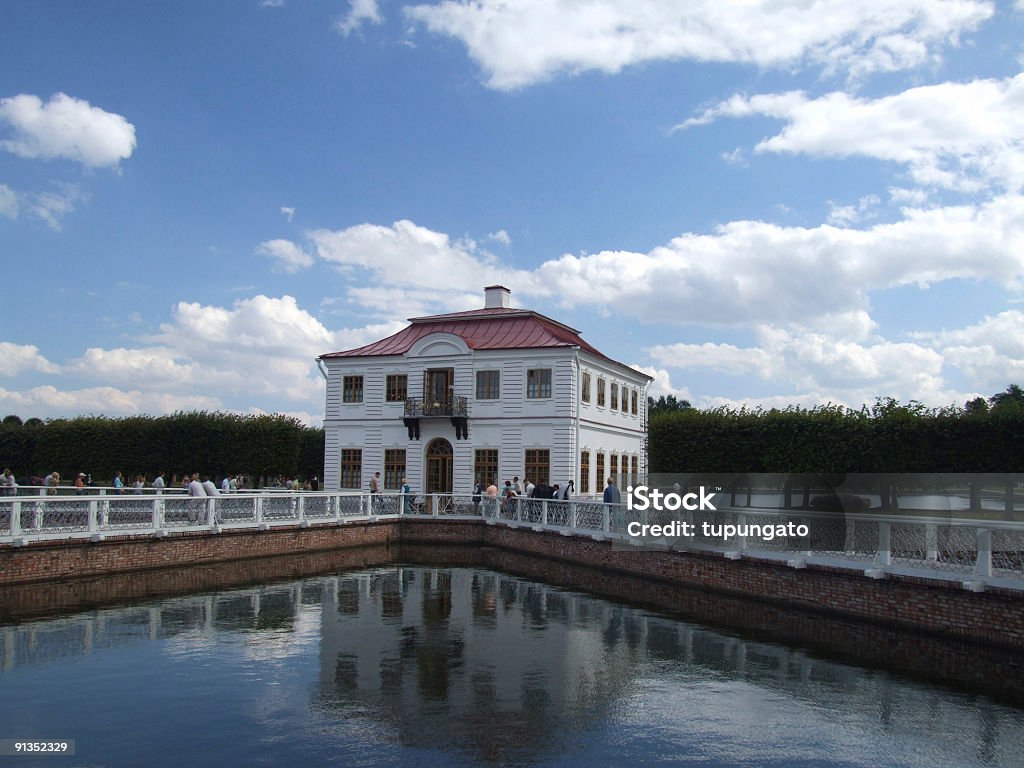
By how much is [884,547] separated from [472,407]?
2222 cm

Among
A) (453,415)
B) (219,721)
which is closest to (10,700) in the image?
(219,721)

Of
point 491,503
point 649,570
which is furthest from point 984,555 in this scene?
point 491,503

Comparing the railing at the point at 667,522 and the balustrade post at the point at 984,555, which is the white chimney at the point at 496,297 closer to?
the railing at the point at 667,522

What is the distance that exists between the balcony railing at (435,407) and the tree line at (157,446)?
16.1 meters

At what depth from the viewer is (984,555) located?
13.5m

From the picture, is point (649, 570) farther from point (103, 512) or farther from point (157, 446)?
point (157, 446)

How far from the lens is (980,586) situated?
526 inches

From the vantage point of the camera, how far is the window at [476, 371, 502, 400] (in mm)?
35719

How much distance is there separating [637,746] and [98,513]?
50.3 feet

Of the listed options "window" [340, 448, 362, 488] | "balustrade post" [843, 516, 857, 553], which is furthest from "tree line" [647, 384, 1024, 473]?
"balustrade post" [843, 516, 857, 553]

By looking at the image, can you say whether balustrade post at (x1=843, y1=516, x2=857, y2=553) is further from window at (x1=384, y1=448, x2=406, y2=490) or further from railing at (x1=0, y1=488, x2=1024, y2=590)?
window at (x1=384, y1=448, x2=406, y2=490)

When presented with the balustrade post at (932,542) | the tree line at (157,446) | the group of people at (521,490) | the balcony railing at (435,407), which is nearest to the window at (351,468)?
the balcony railing at (435,407)

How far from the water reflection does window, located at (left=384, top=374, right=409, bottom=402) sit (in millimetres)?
21010

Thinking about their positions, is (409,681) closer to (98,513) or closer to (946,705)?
(946,705)
